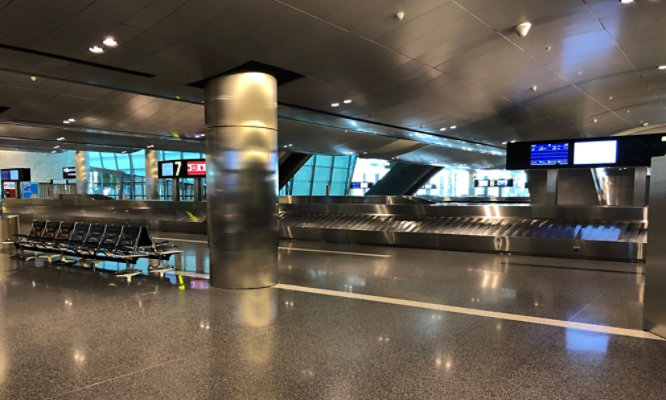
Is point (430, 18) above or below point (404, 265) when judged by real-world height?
above

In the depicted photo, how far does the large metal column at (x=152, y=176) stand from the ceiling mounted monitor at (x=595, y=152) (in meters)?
27.3

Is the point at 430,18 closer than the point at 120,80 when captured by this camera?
Yes

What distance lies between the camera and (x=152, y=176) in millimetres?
30766

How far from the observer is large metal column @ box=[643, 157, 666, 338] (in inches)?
179

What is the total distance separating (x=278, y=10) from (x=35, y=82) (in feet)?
30.2

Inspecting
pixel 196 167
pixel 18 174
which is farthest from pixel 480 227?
pixel 18 174

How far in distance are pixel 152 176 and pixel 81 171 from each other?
8512 millimetres

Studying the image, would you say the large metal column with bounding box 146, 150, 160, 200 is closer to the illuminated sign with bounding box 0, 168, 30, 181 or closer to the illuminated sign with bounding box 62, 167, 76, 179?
the illuminated sign with bounding box 0, 168, 30, 181

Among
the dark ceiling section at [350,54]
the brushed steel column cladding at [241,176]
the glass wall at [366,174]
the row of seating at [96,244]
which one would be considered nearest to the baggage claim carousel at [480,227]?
the dark ceiling section at [350,54]

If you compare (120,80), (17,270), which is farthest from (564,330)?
(17,270)

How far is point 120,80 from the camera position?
809cm

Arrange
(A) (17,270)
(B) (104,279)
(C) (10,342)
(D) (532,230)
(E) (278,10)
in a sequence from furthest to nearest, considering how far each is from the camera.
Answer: (D) (532,230)
(A) (17,270)
(B) (104,279)
(E) (278,10)
(C) (10,342)

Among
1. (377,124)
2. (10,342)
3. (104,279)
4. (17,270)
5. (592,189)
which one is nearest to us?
(10,342)

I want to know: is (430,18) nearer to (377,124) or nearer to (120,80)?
(120,80)
